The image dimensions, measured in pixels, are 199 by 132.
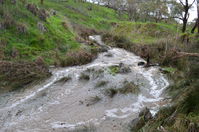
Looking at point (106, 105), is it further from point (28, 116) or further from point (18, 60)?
point (18, 60)

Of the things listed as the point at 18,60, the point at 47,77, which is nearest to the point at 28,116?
the point at 47,77

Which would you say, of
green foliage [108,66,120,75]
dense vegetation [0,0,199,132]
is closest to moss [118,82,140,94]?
dense vegetation [0,0,199,132]

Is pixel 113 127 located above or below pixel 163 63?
below

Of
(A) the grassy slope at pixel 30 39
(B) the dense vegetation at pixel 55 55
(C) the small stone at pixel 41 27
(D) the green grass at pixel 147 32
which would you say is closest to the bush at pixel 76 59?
(B) the dense vegetation at pixel 55 55

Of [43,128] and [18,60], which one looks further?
[18,60]

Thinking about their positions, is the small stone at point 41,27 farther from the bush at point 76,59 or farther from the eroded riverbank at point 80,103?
the eroded riverbank at point 80,103

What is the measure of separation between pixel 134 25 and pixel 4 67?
938 inches

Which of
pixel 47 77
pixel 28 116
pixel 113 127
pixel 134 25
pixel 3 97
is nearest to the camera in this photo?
pixel 113 127

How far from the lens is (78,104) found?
367 inches

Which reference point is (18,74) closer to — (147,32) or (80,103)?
(80,103)

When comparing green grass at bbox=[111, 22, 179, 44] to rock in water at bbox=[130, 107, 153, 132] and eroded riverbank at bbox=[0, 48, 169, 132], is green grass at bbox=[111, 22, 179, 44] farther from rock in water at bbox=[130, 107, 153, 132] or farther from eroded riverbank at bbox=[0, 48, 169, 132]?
rock in water at bbox=[130, 107, 153, 132]

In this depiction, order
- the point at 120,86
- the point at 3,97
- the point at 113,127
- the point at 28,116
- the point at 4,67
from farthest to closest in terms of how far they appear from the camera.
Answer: the point at 4,67 → the point at 120,86 → the point at 3,97 → the point at 28,116 → the point at 113,127

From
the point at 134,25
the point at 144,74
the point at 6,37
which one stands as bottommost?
the point at 144,74

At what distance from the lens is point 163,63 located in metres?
15.6
